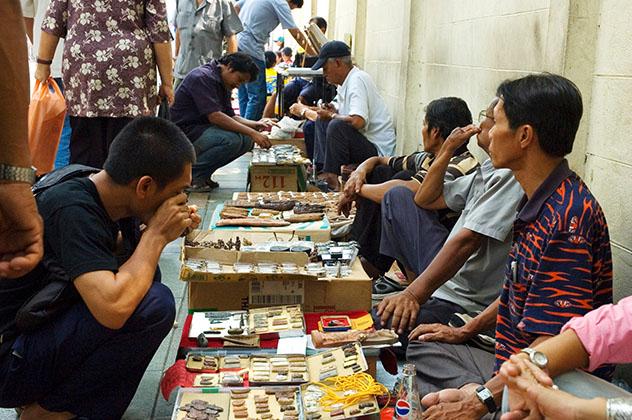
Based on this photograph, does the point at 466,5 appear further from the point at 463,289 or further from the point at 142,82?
the point at 463,289

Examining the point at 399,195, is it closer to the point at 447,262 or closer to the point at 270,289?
the point at 447,262

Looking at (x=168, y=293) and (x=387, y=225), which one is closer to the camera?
(x=168, y=293)

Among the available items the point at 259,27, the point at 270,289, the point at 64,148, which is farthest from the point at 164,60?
the point at 259,27

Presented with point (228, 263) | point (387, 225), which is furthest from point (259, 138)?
point (228, 263)

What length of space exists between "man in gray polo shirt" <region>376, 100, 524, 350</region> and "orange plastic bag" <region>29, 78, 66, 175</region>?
2600 millimetres

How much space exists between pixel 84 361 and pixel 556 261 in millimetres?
1652

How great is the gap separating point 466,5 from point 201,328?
3262mm

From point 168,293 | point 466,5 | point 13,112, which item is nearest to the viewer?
point 13,112

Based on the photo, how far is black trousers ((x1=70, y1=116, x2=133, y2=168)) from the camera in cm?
526

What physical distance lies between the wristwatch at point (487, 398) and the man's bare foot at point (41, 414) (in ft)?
4.75

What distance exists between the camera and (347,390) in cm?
305

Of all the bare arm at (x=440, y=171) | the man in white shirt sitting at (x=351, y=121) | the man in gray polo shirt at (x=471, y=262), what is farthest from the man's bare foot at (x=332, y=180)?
the man in gray polo shirt at (x=471, y=262)

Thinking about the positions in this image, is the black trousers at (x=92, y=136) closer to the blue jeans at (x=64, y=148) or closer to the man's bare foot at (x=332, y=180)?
the blue jeans at (x=64, y=148)

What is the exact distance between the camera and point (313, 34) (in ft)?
33.4
